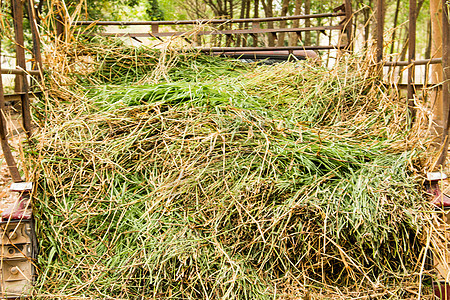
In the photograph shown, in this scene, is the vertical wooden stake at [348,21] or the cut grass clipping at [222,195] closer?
the cut grass clipping at [222,195]

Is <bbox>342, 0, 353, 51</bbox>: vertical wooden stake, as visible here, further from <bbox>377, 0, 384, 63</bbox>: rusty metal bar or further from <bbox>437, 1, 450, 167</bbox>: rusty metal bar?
<bbox>437, 1, 450, 167</bbox>: rusty metal bar

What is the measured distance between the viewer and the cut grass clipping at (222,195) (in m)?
2.26

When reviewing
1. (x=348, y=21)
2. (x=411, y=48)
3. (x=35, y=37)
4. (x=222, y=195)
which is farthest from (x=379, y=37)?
(x=35, y=37)

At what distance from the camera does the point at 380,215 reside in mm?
2273

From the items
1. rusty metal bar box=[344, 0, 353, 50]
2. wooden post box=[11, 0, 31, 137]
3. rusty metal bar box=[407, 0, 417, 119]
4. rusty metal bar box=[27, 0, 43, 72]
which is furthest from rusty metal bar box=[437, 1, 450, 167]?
rusty metal bar box=[27, 0, 43, 72]

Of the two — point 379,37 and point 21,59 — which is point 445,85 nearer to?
point 379,37

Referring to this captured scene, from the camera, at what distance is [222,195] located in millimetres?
2473

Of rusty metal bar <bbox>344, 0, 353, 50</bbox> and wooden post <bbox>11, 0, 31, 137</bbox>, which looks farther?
rusty metal bar <bbox>344, 0, 353, 50</bbox>

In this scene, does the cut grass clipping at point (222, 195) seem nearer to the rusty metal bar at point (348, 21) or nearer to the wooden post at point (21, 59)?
the wooden post at point (21, 59)

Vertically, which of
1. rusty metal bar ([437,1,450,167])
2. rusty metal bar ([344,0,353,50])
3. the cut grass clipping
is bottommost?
the cut grass clipping

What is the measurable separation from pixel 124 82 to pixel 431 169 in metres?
2.40

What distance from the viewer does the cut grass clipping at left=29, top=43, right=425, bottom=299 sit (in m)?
2.26

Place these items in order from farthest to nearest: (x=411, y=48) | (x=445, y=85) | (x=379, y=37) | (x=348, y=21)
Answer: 1. (x=348, y=21)
2. (x=379, y=37)
3. (x=411, y=48)
4. (x=445, y=85)

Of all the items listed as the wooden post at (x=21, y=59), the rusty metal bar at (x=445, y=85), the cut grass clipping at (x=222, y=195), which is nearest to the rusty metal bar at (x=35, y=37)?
the wooden post at (x=21, y=59)
